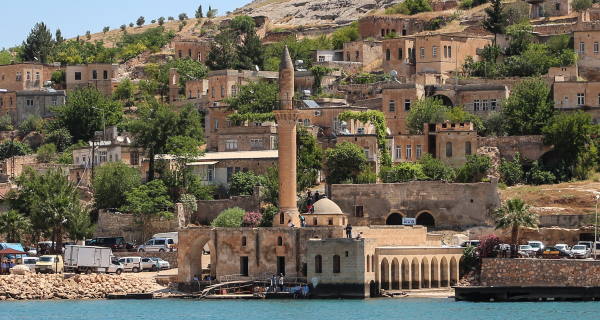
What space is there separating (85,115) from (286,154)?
3919 cm

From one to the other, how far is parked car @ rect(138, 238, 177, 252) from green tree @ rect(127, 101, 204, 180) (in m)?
9.42

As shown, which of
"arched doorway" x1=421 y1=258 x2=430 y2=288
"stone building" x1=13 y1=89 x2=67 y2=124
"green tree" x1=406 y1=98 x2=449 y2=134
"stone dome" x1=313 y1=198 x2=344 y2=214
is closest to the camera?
"arched doorway" x1=421 y1=258 x2=430 y2=288

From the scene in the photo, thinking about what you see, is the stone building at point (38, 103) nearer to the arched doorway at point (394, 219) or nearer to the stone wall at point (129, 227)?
the stone wall at point (129, 227)

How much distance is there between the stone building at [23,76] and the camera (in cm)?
13225

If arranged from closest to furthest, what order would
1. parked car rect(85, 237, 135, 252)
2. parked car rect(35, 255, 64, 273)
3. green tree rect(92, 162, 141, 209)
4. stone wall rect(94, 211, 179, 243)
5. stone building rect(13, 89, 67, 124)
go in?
parked car rect(35, 255, 64, 273), parked car rect(85, 237, 135, 252), stone wall rect(94, 211, 179, 243), green tree rect(92, 162, 141, 209), stone building rect(13, 89, 67, 124)

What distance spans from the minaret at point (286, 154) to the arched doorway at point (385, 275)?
5.00m

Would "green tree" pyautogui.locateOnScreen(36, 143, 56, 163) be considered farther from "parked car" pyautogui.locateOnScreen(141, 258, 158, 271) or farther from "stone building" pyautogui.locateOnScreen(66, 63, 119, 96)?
"parked car" pyautogui.locateOnScreen(141, 258, 158, 271)

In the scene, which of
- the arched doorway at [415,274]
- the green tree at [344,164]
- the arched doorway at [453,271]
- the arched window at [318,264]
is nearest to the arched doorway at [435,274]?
the arched doorway at [453,271]

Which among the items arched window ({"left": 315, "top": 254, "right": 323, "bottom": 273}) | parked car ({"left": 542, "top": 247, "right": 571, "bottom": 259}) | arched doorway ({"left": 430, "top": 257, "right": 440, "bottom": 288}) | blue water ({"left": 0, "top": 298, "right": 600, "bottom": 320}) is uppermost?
parked car ({"left": 542, "top": 247, "right": 571, "bottom": 259})

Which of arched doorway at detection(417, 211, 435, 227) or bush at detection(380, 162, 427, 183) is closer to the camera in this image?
arched doorway at detection(417, 211, 435, 227)

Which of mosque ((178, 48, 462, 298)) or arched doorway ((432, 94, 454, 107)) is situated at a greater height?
arched doorway ((432, 94, 454, 107))

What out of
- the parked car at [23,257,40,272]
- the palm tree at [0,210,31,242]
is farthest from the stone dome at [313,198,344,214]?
the palm tree at [0,210,31,242]

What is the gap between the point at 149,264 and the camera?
9062 centimetres

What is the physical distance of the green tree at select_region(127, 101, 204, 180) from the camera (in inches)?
4195
